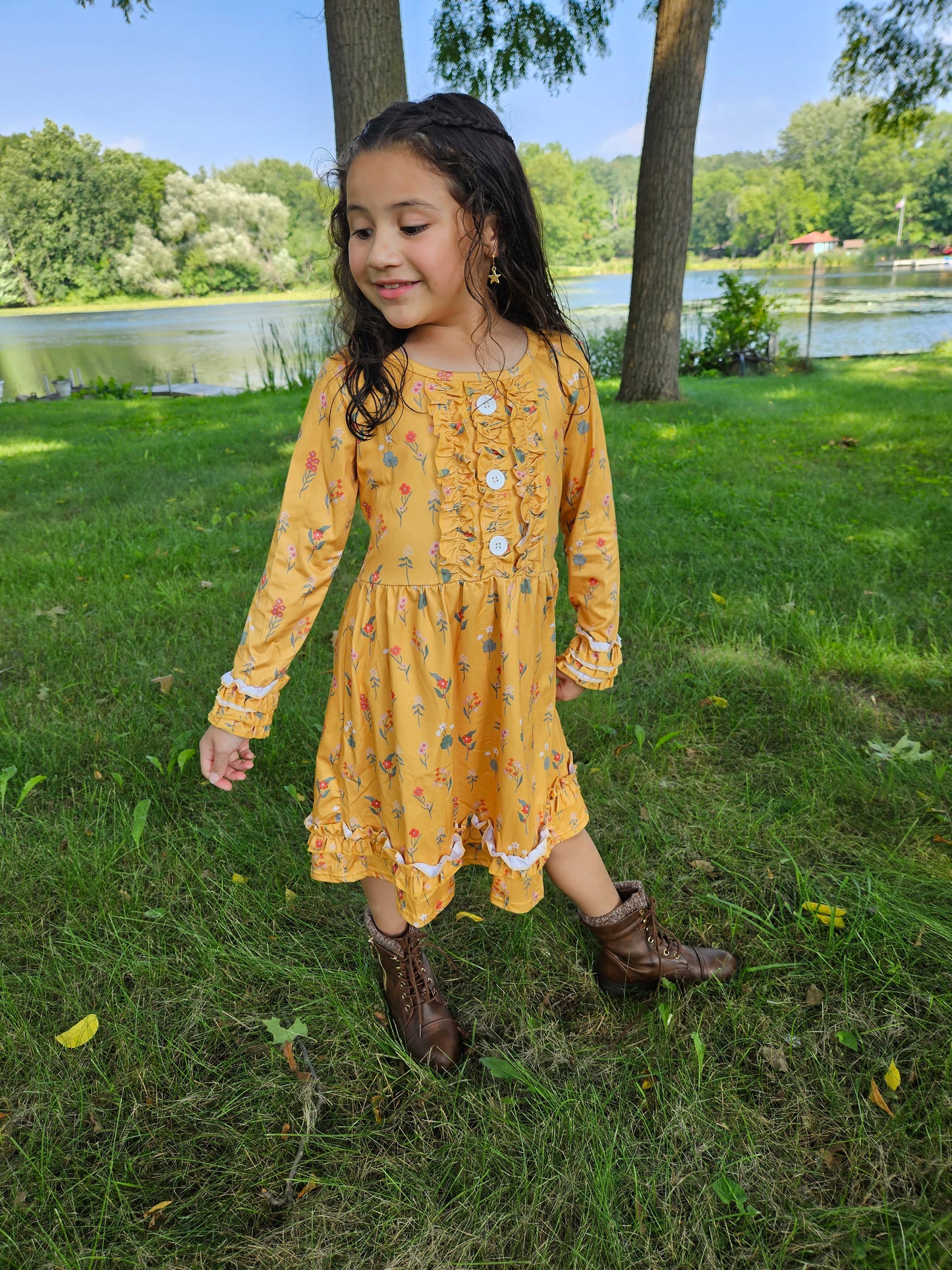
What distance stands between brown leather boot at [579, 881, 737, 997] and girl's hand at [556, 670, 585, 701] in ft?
1.41

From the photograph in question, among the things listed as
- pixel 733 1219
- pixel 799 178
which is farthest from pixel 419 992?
pixel 799 178

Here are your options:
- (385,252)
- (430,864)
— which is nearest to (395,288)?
(385,252)

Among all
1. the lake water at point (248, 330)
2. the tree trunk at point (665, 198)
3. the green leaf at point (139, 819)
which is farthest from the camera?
the lake water at point (248, 330)

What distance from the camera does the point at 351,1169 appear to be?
4.24 ft

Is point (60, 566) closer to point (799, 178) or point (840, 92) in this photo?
point (840, 92)

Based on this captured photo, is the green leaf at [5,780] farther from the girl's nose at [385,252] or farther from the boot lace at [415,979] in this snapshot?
the girl's nose at [385,252]

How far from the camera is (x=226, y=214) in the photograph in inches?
1761

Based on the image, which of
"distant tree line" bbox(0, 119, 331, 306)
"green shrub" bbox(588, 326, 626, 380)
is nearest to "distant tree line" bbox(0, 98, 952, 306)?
"distant tree line" bbox(0, 119, 331, 306)

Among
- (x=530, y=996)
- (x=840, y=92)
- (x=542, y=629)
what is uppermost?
(x=840, y=92)

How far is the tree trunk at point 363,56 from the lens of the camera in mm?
3879

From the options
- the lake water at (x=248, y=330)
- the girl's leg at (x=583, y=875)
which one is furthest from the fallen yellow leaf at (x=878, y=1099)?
the lake water at (x=248, y=330)

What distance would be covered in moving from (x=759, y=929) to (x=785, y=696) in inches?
38.8

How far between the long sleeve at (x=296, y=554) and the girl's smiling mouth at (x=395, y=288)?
15cm

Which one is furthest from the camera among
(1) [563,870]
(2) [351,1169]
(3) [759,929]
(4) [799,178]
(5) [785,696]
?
(4) [799,178]
